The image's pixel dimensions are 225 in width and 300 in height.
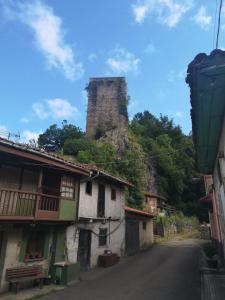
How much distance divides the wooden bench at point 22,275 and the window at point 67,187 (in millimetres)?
3527

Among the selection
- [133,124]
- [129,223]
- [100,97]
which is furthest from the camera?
[133,124]

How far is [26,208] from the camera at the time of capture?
35.7 feet

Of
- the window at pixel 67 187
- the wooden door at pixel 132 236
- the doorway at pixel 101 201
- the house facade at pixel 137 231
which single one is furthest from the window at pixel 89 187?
the wooden door at pixel 132 236

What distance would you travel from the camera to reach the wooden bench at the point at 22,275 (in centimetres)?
998

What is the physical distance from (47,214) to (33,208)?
2.52 feet

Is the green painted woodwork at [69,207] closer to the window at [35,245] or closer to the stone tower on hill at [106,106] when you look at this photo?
the window at [35,245]

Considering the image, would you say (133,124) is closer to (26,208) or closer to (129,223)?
(129,223)

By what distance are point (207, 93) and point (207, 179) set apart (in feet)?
65.3

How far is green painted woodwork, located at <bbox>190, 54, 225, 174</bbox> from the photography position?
Answer: 3.56 meters

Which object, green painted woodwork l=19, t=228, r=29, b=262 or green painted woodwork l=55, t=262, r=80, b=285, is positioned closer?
green painted woodwork l=19, t=228, r=29, b=262

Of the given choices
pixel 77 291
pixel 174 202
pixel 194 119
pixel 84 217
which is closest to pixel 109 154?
pixel 174 202

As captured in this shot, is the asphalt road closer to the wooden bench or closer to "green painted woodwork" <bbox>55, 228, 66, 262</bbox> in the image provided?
the wooden bench

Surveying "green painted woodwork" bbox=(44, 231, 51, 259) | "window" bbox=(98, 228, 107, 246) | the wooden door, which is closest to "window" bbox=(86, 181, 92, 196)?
"window" bbox=(98, 228, 107, 246)

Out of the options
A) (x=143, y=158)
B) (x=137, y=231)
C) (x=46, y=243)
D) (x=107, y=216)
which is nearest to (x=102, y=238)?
(x=107, y=216)
